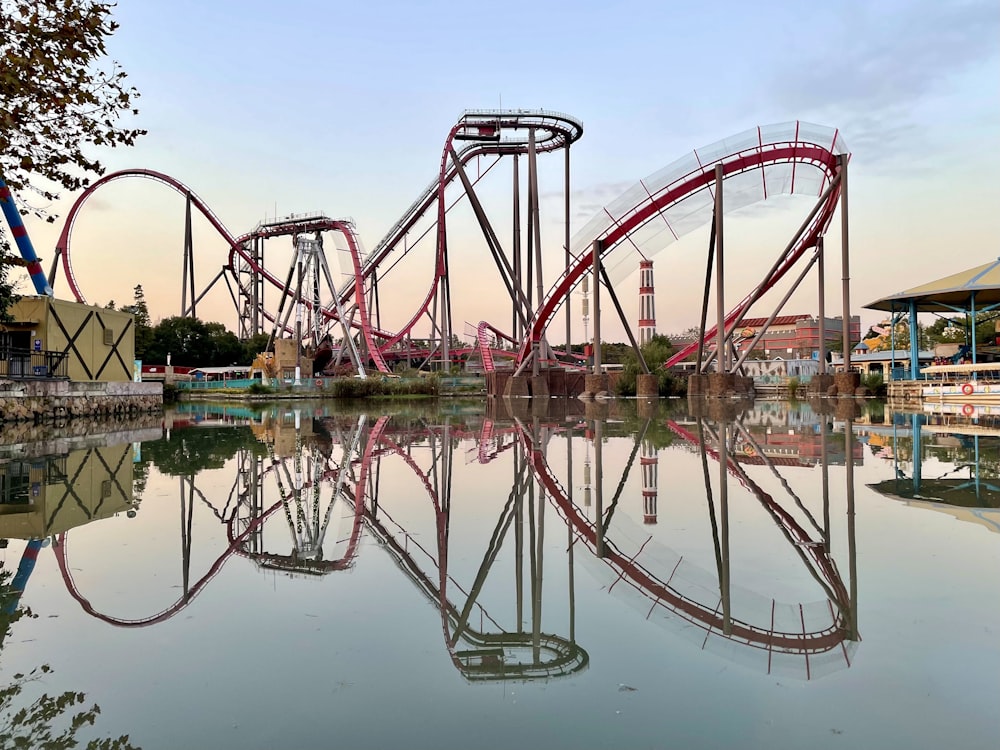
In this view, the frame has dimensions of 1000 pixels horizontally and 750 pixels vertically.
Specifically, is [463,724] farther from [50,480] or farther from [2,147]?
[50,480]

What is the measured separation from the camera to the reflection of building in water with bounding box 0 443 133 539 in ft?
17.1

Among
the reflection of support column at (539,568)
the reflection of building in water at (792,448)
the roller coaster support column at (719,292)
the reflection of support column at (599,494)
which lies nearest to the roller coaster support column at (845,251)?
the roller coaster support column at (719,292)

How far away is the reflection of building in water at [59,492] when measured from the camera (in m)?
5.23

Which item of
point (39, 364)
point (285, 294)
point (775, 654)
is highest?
point (285, 294)

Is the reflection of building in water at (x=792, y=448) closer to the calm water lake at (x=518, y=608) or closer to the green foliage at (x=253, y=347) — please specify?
the calm water lake at (x=518, y=608)

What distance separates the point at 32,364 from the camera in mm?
21359

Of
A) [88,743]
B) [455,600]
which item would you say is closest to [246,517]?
[455,600]

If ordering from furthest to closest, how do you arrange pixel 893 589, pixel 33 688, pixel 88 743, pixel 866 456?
pixel 866 456, pixel 893 589, pixel 33 688, pixel 88 743

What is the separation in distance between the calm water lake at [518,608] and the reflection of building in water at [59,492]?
0.14ft

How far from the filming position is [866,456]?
344 inches

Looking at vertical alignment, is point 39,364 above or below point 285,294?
below

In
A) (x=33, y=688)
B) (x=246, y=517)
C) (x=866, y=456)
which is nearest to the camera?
(x=33, y=688)

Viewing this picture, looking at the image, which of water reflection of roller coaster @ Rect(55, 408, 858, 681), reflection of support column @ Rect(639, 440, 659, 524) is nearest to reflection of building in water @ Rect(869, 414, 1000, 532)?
water reflection of roller coaster @ Rect(55, 408, 858, 681)

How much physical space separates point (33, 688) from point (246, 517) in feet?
10.2
